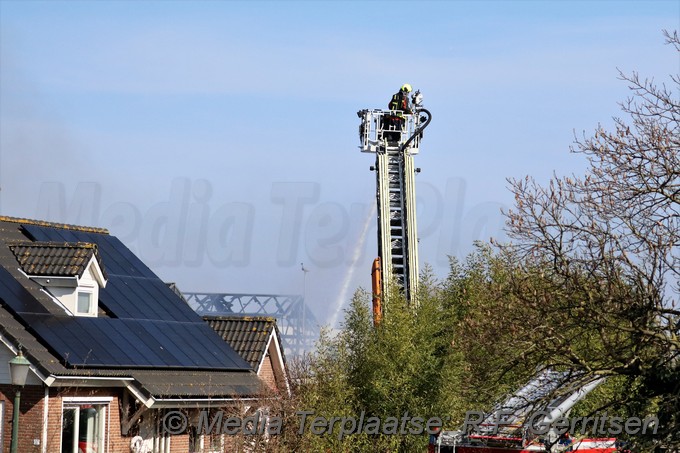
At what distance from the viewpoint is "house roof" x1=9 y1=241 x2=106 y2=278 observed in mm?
29812

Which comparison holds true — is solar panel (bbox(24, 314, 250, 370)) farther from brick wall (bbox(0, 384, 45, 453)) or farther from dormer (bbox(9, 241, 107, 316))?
brick wall (bbox(0, 384, 45, 453))

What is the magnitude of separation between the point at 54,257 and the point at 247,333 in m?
8.53

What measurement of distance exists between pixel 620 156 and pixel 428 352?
1596 cm

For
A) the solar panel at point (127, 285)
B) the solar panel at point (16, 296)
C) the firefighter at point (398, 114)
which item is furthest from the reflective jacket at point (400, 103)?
the solar panel at point (16, 296)

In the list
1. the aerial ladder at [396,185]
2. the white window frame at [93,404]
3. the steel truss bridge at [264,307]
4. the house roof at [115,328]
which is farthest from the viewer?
the steel truss bridge at [264,307]

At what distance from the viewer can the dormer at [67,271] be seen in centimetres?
2980

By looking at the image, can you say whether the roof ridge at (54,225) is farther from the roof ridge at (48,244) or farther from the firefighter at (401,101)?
the firefighter at (401,101)

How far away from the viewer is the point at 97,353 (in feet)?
90.2

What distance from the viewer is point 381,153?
50.6 m

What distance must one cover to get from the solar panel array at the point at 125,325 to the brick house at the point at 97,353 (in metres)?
0.04

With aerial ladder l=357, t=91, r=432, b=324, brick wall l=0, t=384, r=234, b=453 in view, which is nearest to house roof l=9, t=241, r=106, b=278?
brick wall l=0, t=384, r=234, b=453

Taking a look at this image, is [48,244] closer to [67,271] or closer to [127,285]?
[67,271]

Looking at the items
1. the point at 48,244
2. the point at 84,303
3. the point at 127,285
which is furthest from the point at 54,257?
the point at 127,285

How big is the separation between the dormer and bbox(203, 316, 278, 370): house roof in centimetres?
653
